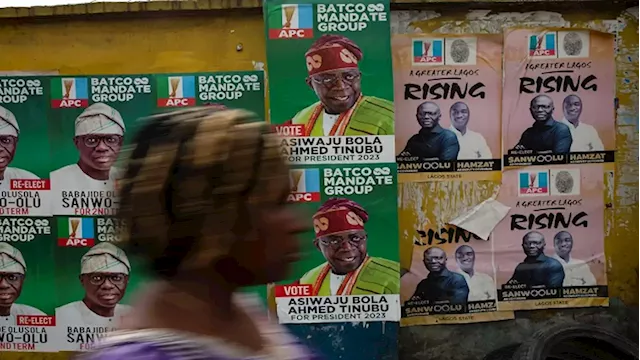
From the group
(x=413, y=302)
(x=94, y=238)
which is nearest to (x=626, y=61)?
(x=413, y=302)

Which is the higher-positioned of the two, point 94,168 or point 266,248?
point 94,168

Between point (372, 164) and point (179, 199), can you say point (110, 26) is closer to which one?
point (372, 164)

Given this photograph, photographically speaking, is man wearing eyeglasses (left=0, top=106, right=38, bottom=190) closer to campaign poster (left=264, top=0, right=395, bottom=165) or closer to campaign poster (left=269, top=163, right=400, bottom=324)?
campaign poster (left=264, top=0, right=395, bottom=165)

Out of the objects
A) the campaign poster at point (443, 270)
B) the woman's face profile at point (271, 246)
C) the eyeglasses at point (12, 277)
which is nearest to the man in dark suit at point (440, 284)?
the campaign poster at point (443, 270)

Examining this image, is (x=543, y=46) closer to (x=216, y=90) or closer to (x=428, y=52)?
(x=428, y=52)

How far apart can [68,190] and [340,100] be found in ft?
5.62

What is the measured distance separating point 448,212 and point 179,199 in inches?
124

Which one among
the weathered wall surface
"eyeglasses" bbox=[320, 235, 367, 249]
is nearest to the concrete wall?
the weathered wall surface

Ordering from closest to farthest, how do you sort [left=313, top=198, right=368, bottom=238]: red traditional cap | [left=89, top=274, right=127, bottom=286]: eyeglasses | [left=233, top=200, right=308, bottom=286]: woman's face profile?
[left=233, top=200, right=308, bottom=286]: woman's face profile, [left=313, top=198, right=368, bottom=238]: red traditional cap, [left=89, top=274, right=127, bottom=286]: eyeglasses

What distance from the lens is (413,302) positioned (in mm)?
4207

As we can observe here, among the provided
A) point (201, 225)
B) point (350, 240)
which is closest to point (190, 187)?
point (201, 225)

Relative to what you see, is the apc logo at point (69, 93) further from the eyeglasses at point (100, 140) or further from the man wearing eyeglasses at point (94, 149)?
the eyeglasses at point (100, 140)

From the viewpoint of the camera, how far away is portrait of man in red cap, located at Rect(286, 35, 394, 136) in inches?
154

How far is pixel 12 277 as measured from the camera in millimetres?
4219
